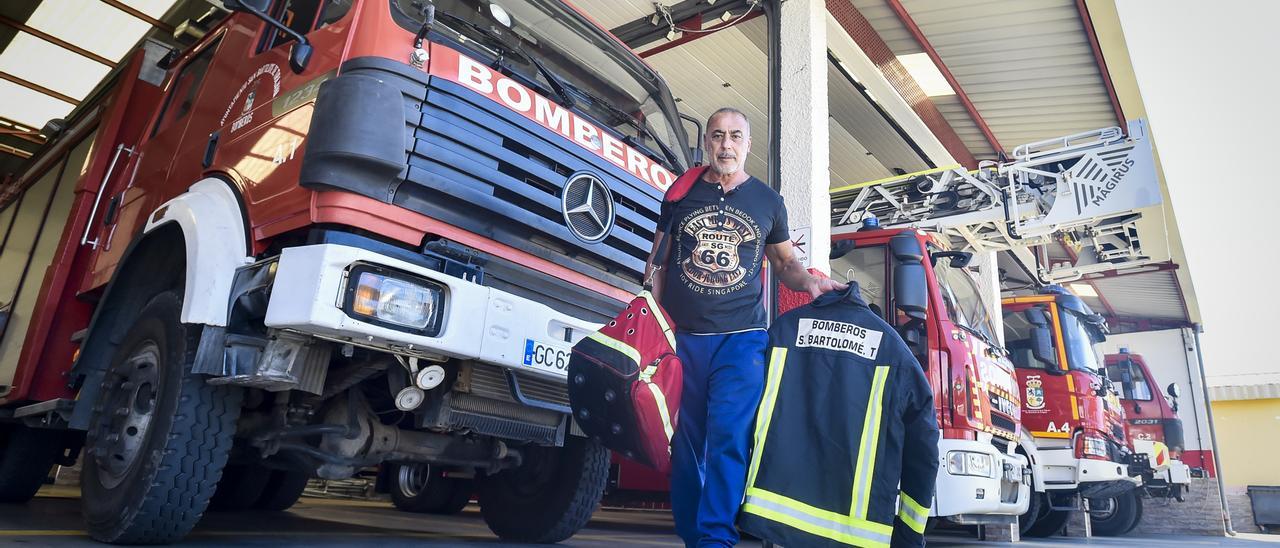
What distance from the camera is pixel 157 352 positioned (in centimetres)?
276

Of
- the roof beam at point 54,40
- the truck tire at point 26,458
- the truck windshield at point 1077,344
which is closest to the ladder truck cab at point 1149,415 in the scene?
the truck windshield at point 1077,344

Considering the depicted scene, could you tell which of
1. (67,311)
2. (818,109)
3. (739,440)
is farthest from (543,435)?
(818,109)

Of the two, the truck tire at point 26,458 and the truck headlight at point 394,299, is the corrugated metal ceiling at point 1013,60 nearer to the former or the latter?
the truck headlight at point 394,299

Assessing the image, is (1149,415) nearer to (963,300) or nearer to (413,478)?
(963,300)

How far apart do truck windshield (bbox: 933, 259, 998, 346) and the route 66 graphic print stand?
2.87 meters

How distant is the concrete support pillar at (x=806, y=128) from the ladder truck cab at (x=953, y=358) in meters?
0.37

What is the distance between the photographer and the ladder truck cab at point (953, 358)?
443cm

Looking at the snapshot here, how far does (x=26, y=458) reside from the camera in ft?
15.2

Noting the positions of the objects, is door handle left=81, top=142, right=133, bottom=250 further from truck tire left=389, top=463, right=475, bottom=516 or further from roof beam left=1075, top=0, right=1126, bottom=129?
roof beam left=1075, top=0, right=1126, bottom=129

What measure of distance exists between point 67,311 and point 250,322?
7.07ft

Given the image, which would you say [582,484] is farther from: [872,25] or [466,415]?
[872,25]

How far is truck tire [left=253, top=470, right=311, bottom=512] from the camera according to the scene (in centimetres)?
555

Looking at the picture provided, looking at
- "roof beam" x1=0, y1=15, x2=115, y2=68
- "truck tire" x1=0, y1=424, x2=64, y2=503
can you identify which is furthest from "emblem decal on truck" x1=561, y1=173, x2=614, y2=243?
"roof beam" x1=0, y1=15, x2=115, y2=68

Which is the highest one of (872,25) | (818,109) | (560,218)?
(872,25)
